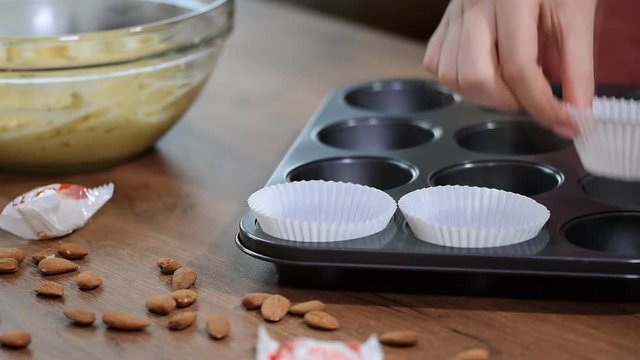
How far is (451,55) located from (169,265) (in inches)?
15.1

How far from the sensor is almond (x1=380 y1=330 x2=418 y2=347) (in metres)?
0.98

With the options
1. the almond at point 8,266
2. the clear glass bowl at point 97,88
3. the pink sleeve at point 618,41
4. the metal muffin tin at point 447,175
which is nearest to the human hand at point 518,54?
the metal muffin tin at point 447,175

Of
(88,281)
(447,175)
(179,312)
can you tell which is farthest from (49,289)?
(447,175)

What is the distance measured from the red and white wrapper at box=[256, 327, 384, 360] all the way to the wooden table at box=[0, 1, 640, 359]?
0.02 meters

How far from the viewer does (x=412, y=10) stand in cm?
274

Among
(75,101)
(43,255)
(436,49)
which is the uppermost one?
(436,49)

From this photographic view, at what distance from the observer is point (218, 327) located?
1012 millimetres

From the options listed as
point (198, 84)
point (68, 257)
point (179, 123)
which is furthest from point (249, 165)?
point (68, 257)

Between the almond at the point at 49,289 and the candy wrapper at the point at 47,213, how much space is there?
0.14m

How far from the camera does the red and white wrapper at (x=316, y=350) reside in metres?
0.96

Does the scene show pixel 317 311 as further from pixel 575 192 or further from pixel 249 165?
pixel 249 165

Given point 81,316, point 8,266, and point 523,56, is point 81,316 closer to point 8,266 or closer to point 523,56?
point 8,266

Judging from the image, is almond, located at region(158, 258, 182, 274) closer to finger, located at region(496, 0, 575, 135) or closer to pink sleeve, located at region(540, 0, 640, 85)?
finger, located at region(496, 0, 575, 135)

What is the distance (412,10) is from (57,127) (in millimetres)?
1511
